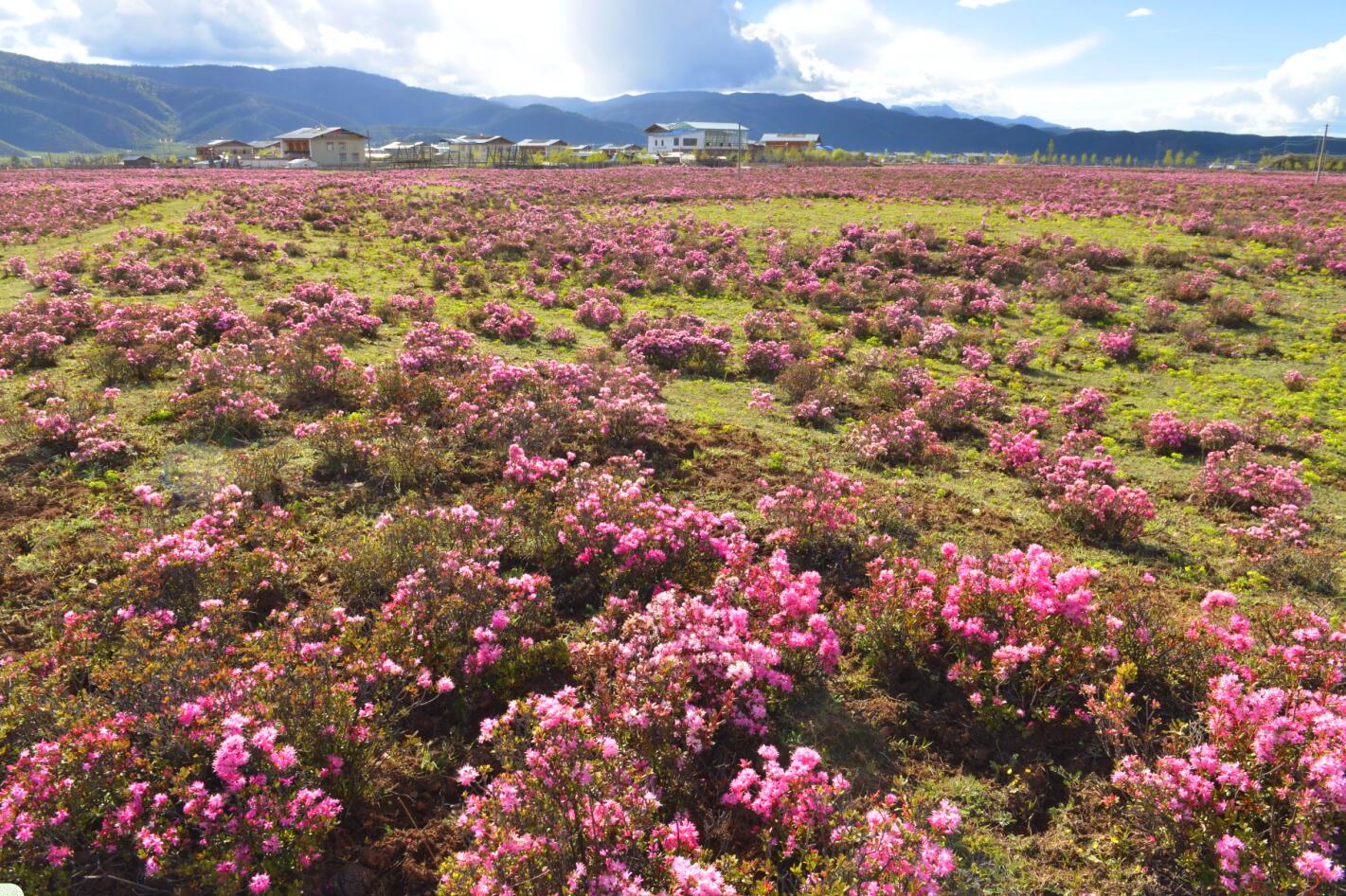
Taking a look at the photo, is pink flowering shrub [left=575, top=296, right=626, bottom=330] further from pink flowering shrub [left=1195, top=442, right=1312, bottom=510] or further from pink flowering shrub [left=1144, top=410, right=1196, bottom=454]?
pink flowering shrub [left=1195, top=442, right=1312, bottom=510]

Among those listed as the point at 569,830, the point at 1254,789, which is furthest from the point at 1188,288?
the point at 569,830

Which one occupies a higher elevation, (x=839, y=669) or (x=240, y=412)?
(x=240, y=412)

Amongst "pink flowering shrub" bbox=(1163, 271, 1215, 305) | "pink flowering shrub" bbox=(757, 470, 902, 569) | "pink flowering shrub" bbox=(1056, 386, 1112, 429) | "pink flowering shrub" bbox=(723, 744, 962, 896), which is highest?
"pink flowering shrub" bbox=(1163, 271, 1215, 305)

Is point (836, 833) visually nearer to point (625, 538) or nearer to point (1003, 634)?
point (1003, 634)

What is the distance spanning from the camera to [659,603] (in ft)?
20.6

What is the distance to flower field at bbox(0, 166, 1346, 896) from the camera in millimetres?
4301

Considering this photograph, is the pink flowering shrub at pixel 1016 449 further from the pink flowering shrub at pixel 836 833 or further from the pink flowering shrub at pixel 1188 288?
the pink flowering shrub at pixel 1188 288

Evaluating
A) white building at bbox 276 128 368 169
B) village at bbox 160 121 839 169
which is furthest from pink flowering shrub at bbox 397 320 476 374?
white building at bbox 276 128 368 169

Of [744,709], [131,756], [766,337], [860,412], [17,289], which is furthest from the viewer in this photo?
[17,289]

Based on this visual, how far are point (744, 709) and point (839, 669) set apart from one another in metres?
1.35

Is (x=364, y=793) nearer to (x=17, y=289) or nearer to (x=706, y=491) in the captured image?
(x=706, y=491)

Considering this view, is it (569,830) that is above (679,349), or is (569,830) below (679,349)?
below

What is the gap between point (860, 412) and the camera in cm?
1346

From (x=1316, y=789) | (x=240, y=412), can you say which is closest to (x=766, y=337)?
(x=240, y=412)
